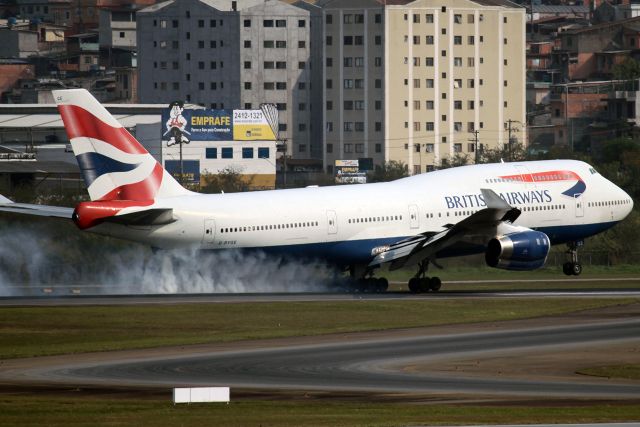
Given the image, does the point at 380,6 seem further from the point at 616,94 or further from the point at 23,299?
the point at 23,299

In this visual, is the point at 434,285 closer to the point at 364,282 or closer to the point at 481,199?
the point at 364,282

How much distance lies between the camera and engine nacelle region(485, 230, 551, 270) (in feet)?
196

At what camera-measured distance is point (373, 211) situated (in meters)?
61.8

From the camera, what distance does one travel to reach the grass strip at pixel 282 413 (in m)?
32.1

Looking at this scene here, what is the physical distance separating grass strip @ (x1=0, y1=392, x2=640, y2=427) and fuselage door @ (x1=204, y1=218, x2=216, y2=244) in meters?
24.1

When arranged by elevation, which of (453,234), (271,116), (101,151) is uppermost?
(271,116)

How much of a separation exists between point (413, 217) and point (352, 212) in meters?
2.81

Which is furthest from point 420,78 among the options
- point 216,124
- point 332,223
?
point 332,223

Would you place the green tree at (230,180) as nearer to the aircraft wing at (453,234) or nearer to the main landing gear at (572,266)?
the main landing gear at (572,266)

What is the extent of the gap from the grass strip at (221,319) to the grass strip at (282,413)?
9775 mm

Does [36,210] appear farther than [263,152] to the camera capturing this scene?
No

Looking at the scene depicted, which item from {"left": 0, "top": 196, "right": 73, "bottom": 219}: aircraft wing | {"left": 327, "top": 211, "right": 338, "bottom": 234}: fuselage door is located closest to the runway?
{"left": 327, "top": 211, "right": 338, "bottom": 234}: fuselage door

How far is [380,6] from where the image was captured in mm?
191375

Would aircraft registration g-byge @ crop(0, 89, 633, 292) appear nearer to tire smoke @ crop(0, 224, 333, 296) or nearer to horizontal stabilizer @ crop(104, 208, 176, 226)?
horizontal stabilizer @ crop(104, 208, 176, 226)
